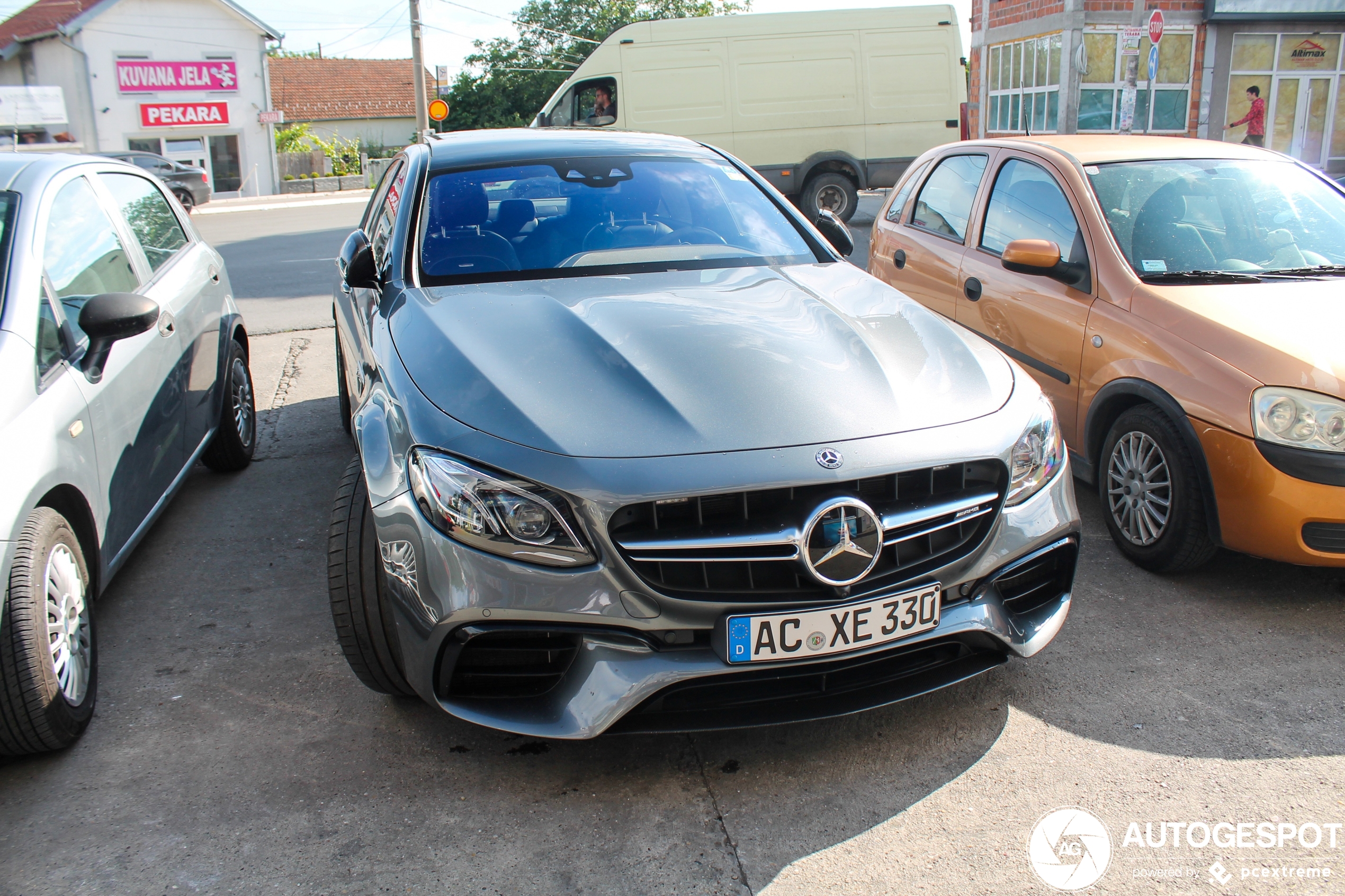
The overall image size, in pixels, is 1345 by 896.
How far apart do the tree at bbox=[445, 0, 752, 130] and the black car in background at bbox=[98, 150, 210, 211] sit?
24.2 meters

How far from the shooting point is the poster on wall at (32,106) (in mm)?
32094

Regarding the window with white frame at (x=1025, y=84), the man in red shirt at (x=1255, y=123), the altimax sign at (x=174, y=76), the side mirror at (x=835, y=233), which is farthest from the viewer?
the altimax sign at (x=174, y=76)

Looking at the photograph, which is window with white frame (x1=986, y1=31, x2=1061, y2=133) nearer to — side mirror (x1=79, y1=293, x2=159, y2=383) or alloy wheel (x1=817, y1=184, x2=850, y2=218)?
alloy wheel (x1=817, y1=184, x2=850, y2=218)

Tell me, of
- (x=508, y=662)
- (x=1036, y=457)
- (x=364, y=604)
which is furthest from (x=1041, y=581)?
(x=364, y=604)

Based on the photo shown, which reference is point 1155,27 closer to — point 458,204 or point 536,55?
point 458,204

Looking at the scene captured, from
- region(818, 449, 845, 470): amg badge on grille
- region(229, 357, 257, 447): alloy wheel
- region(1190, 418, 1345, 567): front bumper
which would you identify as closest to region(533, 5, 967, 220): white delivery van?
region(229, 357, 257, 447): alloy wheel

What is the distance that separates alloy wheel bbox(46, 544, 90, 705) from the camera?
2.65 metres

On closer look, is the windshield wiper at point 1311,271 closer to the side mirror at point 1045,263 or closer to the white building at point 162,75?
the side mirror at point 1045,263

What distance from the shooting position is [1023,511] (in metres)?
2.56

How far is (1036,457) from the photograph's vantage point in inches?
104

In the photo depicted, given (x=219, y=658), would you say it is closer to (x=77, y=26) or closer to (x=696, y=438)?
(x=696, y=438)

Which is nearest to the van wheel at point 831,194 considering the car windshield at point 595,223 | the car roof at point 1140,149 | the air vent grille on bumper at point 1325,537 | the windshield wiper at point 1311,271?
the car roof at point 1140,149

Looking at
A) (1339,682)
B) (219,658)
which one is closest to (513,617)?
(219,658)

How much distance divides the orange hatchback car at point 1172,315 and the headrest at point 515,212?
1.93 meters
